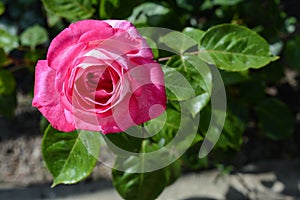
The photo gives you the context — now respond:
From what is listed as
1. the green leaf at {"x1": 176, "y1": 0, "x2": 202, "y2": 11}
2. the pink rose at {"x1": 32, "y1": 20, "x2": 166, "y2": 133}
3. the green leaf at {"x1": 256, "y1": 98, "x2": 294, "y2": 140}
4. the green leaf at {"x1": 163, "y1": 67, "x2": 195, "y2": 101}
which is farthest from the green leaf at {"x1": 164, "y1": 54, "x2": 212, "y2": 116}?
the green leaf at {"x1": 256, "y1": 98, "x2": 294, "y2": 140}

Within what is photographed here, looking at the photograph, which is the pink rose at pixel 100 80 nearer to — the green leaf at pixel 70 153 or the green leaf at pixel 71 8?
the green leaf at pixel 70 153

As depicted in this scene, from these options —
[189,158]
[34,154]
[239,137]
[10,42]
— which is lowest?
[34,154]

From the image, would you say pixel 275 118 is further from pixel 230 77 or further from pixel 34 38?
pixel 34 38

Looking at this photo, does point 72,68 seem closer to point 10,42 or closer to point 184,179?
point 10,42

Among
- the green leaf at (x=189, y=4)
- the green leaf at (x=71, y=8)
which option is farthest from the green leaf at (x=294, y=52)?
the green leaf at (x=71, y=8)

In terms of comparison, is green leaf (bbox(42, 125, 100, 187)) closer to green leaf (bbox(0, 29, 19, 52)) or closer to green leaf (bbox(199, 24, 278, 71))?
green leaf (bbox(199, 24, 278, 71))

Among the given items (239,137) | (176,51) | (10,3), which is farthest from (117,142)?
(10,3)
